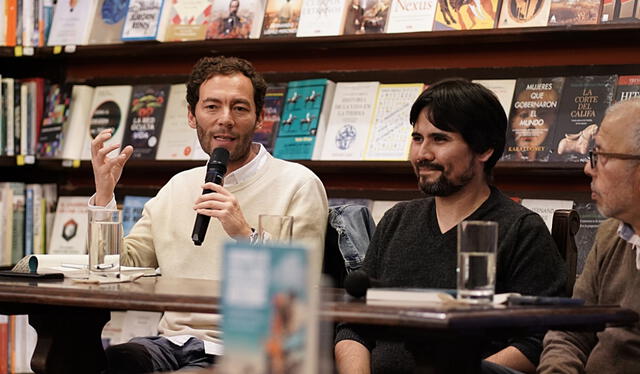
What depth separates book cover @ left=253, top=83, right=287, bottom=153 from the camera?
4035 millimetres

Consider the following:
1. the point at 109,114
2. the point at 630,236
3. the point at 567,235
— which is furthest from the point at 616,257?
the point at 109,114

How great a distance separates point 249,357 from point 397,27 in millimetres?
2911

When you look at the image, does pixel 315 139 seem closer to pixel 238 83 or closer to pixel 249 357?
pixel 238 83

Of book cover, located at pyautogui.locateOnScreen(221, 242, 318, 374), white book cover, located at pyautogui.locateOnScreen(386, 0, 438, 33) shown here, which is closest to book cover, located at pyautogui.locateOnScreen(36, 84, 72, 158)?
white book cover, located at pyautogui.locateOnScreen(386, 0, 438, 33)

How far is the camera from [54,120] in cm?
451

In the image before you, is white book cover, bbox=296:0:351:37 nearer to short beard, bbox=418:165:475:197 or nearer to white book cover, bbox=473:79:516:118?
white book cover, bbox=473:79:516:118

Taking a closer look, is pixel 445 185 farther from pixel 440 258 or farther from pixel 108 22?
pixel 108 22

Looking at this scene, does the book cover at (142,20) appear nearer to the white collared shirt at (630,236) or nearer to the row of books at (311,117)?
the row of books at (311,117)

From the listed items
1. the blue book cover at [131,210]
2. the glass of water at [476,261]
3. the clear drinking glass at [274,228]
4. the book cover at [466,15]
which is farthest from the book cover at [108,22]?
the glass of water at [476,261]

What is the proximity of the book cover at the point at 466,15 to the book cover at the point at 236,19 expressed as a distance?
2.51 ft

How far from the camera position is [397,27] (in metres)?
3.79

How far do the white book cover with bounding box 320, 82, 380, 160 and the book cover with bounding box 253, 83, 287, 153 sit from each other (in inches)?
8.8

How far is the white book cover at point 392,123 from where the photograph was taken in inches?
149

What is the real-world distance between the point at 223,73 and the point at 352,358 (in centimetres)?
115
